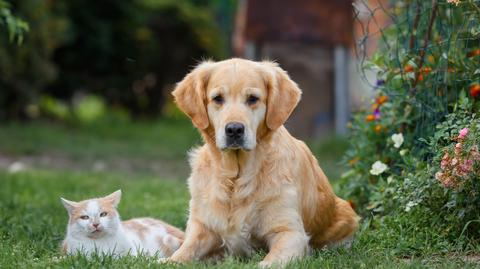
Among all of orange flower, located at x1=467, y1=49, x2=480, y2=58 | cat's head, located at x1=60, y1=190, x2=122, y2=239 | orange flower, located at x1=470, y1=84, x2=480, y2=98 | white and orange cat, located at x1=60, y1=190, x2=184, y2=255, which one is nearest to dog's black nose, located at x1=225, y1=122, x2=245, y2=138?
white and orange cat, located at x1=60, y1=190, x2=184, y2=255

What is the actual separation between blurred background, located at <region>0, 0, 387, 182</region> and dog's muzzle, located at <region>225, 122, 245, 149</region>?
556 centimetres

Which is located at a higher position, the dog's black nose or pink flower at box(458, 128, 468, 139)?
the dog's black nose

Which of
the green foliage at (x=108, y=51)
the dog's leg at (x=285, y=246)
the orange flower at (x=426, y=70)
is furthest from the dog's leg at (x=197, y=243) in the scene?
the green foliage at (x=108, y=51)

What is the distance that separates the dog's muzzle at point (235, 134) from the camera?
4.88 metres

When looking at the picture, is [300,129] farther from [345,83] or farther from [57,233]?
[57,233]

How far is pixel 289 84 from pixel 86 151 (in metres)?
8.47

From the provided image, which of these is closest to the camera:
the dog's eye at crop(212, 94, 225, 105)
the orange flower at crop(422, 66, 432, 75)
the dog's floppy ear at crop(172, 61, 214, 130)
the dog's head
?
the dog's head

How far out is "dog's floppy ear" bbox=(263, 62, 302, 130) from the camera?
5.09 metres

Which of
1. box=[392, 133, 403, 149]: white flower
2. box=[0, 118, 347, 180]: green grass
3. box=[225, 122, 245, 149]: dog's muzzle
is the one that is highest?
box=[225, 122, 245, 149]: dog's muzzle

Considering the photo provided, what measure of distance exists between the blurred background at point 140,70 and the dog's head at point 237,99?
17.1ft

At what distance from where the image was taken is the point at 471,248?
5117 millimetres

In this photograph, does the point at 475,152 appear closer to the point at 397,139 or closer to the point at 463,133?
the point at 463,133

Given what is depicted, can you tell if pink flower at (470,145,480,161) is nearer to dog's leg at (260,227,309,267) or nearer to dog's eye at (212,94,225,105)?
dog's leg at (260,227,309,267)

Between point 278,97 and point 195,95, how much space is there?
1.68 feet
